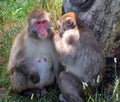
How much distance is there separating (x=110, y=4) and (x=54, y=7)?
2.16 meters

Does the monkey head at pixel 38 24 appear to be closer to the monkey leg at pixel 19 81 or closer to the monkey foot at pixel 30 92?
the monkey leg at pixel 19 81

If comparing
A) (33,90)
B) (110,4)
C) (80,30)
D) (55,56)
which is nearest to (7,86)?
(33,90)

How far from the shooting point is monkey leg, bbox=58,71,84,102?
630 centimetres

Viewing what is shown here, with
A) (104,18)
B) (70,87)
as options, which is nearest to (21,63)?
(70,87)

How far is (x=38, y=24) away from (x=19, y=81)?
0.96m

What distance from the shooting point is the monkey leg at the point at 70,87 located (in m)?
6.30

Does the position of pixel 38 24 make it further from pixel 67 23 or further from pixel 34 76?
pixel 34 76

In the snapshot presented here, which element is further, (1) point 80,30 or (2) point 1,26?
(2) point 1,26

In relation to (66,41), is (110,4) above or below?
above

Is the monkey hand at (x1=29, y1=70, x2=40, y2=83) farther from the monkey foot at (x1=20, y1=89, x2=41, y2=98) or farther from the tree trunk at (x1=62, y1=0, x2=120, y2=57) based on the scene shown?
the tree trunk at (x1=62, y1=0, x2=120, y2=57)

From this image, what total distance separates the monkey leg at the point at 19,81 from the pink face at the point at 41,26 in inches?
30.7

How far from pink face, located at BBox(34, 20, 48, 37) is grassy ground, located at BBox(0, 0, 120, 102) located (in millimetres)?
1091

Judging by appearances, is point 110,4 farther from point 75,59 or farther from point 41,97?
point 41,97

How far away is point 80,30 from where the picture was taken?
21.6 ft
